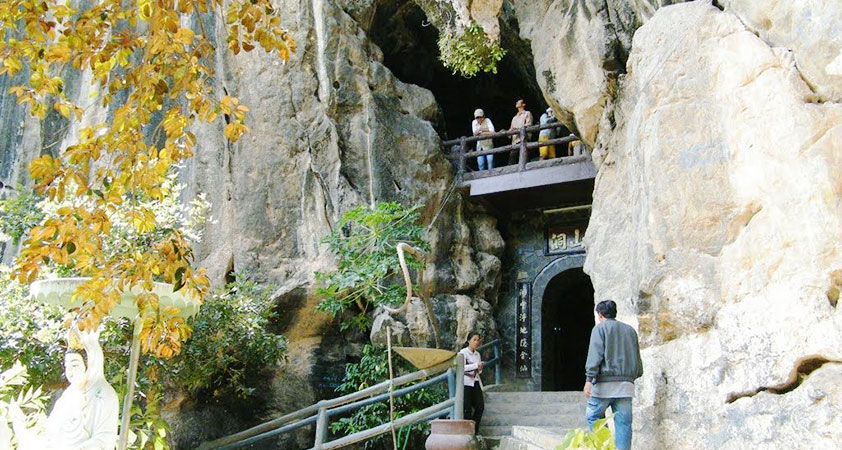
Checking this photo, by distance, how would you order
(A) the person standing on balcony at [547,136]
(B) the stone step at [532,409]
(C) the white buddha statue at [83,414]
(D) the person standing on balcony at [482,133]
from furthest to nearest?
(D) the person standing on balcony at [482,133] < (A) the person standing on balcony at [547,136] < (B) the stone step at [532,409] < (C) the white buddha statue at [83,414]

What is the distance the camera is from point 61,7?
487 centimetres

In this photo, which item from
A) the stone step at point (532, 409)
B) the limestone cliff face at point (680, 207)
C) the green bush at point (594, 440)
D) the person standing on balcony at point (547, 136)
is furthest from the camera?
the person standing on balcony at point (547, 136)

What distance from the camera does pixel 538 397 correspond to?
11.1 m

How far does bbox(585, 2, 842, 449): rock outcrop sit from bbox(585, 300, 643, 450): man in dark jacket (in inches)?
12.4

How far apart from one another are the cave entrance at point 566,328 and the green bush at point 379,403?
3.16m

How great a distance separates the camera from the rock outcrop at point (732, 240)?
5625 mm

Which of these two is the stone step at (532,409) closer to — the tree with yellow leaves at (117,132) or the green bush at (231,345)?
the green bush at (231,345)

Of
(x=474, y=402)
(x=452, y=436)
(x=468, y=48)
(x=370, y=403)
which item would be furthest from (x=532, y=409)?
(x=468, y=48)

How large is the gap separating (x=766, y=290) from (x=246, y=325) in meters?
7.29

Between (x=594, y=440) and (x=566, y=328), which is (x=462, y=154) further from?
(x=594, y=440)

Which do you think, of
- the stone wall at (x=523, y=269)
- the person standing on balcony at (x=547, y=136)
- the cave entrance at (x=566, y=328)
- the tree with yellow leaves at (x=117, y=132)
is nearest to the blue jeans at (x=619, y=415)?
the tree with yellow leaves at (x=117, y=132)

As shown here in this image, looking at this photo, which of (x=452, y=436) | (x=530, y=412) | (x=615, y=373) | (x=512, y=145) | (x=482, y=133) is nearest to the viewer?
(x=615, y=373)

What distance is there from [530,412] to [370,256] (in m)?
2.90

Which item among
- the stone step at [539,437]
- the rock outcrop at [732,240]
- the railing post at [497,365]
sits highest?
the rock outcrop at [732,240]
